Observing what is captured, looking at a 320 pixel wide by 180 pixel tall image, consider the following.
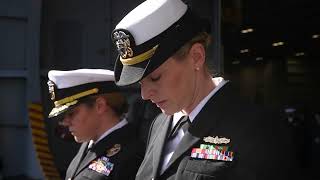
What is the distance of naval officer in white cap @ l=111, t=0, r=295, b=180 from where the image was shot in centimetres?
147

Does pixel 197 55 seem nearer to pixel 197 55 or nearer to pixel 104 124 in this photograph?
pixel 197 55

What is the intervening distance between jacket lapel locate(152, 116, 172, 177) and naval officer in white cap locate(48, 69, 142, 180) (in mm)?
550

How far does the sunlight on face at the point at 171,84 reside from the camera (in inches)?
61.2

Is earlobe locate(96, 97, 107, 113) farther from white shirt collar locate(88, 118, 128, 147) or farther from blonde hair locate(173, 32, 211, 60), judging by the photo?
blonde hair locate(173, 32, 211, 60)

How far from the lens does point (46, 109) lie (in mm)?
5375

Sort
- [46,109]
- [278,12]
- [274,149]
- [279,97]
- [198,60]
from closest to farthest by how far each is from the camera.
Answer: [274,149] → [198,60] → [46,109] → [278,12] → [279,97]

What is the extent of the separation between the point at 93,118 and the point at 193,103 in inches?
36.7

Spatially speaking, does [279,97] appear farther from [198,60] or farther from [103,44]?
[198,60]

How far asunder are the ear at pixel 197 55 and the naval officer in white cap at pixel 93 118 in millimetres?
852

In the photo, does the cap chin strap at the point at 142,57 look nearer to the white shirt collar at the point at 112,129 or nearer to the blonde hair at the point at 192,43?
the blonde hair at the point at 192,43

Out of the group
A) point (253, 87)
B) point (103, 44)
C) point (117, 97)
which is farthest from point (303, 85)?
point (117, 97)

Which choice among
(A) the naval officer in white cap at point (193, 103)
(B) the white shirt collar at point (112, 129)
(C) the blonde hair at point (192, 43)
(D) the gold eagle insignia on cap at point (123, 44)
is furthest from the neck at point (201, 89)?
(B) the white shirt collar at point (112, 129)

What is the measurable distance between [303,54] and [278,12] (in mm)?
6536

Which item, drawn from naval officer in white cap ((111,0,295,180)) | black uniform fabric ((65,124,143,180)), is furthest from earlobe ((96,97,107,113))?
naval officer in white cap ((111,0,295,180))
